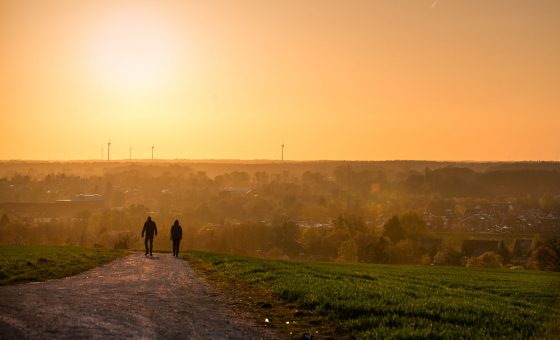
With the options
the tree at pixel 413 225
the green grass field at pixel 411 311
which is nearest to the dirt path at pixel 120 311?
the green grass field at pixel 411 311

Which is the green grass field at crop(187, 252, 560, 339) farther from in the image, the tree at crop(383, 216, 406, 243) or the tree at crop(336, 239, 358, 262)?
the tree at crop(383, 216, 406, 243)

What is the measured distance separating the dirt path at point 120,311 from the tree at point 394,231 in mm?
103888

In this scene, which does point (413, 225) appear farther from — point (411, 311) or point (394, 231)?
point (411, 311)

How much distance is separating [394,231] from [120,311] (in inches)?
4443

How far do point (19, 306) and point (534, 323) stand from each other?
47.1ft

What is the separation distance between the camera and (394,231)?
407 ft

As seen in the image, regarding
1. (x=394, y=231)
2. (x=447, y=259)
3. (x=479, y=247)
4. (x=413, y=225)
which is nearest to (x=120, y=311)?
(x=447, y=259)

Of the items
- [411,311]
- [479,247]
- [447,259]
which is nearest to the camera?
[411,311]

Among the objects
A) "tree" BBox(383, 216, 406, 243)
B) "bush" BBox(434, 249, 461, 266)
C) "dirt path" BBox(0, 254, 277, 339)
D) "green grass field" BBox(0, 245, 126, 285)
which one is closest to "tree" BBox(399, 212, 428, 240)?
"tree" BBox(383, 216, 406, 243)

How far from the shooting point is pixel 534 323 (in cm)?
1535

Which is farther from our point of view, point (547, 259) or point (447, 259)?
point (447, 259)

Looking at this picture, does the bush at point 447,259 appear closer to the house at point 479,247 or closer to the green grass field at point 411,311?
the house at point 479,247

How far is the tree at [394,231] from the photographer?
123463mm

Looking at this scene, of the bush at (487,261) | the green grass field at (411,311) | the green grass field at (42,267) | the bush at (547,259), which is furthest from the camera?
the bush at (487,261)
